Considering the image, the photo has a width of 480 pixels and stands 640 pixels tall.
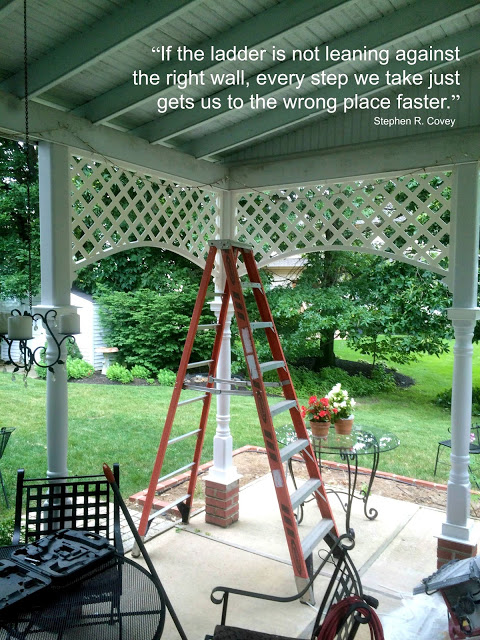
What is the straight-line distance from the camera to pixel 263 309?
3.31 meters

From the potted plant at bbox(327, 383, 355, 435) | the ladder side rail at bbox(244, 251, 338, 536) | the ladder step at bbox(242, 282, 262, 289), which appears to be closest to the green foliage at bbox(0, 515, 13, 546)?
the ladder side rail at bbox(244, 251, 338, 536)

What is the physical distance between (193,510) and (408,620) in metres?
1.90

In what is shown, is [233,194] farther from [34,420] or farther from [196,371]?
[196,371]

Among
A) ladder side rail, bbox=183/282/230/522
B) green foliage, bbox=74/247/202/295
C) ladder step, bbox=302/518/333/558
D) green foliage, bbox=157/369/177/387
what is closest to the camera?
ladder step, bbox=302/518/333/558

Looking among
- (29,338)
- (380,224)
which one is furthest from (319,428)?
(29,338)

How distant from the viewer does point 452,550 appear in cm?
314

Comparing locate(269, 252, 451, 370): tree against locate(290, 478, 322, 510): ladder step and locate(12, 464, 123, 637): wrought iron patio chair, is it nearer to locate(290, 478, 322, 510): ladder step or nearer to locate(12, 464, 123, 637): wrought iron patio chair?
locate(290, 478, 322, 510): ladder step

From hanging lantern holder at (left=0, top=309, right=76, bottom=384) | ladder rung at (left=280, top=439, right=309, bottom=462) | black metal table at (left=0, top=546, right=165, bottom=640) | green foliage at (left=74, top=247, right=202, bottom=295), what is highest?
green foliage at (left=74, top=247, right=202, bottom=295)

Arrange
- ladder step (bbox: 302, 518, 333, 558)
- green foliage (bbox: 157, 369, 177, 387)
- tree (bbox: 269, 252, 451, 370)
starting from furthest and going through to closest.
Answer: green foliage (bbox: 157, 369, 177, 387) → tree (bbox: 269, 252, 451, 370) → ladder step (bbox: 302, 518, 333, 558)

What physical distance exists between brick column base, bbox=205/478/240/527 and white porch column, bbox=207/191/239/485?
0.04m

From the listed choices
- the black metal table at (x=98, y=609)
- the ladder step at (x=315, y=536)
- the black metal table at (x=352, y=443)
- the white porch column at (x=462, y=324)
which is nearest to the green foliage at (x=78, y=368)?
the black metal table at (x=352, y=443)

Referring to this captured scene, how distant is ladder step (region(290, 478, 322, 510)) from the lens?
9.58 ft

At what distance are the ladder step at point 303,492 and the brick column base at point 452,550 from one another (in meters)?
0.81

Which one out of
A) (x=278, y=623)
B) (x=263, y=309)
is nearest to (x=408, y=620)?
(x=278, y=623)
